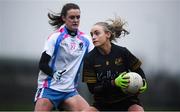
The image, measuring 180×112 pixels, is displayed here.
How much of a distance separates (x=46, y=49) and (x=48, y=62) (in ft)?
0.69

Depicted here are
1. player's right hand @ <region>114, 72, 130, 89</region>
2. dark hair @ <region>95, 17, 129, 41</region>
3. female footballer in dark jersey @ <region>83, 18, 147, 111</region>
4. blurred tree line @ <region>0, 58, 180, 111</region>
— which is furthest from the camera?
blurred tree line @ <region>0, 58, 180, 111</region>

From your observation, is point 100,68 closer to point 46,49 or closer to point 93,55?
point 93,55

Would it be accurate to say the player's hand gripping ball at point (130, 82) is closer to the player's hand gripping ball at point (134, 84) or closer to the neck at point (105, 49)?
the player's hand gripping ball at point (134, 84)

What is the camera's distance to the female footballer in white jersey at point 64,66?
12906mm

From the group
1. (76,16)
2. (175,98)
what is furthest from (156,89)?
(76,16)

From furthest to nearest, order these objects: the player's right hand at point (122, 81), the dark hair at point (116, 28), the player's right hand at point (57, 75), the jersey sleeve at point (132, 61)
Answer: the player's right hand at point (57, 75) → the dark hair at point (116, 28) → the jersey sleeve at point (132, 61) → the player's right hand at point (122, 81)

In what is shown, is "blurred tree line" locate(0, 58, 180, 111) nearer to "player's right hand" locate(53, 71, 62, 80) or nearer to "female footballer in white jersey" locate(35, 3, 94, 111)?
"female footballer in white jersey" locate(35, 3, 94, 111)

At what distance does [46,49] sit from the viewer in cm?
1274

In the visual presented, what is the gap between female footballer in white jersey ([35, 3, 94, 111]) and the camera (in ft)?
42.3

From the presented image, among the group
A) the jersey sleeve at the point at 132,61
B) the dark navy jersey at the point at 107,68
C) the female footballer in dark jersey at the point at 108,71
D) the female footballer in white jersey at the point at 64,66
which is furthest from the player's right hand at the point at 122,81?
the female footballer in white jersey at the point at 64,66

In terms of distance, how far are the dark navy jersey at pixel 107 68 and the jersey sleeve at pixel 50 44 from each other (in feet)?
3.08

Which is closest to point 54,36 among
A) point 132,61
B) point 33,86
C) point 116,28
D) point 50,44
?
point 50,44

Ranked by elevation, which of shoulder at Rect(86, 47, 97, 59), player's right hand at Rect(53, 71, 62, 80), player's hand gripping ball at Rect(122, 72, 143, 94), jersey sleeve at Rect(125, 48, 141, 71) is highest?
shoulder at Rect(86, 47, 97, 59)

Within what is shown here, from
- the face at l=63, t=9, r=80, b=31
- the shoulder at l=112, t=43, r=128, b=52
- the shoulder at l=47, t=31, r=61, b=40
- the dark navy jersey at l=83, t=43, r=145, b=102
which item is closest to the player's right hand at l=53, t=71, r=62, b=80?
the shoulder at l=47, t=31, r=61, b=40
